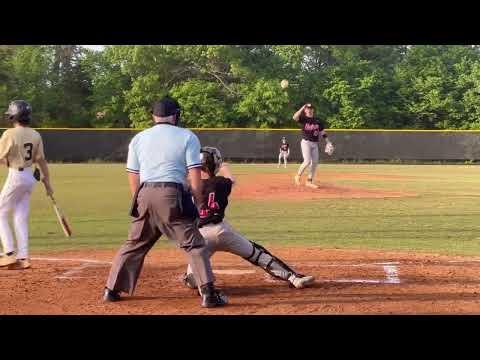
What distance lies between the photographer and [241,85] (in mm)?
42906

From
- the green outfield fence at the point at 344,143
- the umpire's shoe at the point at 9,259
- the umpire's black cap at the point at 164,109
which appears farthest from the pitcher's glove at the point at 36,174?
the green outfield fence at the point at 344,143

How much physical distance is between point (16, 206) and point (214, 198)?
2.83 m

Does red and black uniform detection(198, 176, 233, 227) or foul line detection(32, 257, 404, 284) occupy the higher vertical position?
red and black uniform detection(198, 176, 233, 227)

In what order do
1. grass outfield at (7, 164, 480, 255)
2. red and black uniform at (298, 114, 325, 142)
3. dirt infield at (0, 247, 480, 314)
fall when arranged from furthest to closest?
1. red and black uniform at (298, 114, 325, 142)
2. grass outfield at (7, 164, 480, 255)
3. dirt infield at (0, 247, 480, 314)

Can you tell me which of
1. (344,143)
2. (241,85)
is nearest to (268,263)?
(344,143)

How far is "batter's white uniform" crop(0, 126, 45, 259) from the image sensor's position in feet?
24.6

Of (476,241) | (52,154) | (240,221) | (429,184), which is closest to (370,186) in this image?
(429,184)

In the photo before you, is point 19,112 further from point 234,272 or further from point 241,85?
point 241,85

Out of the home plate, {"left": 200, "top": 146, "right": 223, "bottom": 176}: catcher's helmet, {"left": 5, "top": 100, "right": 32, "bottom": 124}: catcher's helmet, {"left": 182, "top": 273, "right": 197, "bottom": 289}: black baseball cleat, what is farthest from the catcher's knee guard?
{"left": 5, "top": 100, "right": 32, "bottom": 124}: catcher's helmet

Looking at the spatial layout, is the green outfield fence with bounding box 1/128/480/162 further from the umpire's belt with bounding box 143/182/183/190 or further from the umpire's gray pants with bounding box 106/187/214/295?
the umpire's belt with bounding box 143/182/183/190

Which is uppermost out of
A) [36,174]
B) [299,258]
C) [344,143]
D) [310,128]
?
[310,128]

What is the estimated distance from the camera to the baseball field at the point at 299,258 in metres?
5.80

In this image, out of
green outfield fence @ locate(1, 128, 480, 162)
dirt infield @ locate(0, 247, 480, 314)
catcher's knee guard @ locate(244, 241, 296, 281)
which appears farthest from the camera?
green outfield fence @ locate(1, 128, 480, 162)

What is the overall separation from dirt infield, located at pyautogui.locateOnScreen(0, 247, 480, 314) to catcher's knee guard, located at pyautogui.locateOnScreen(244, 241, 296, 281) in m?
0.15
